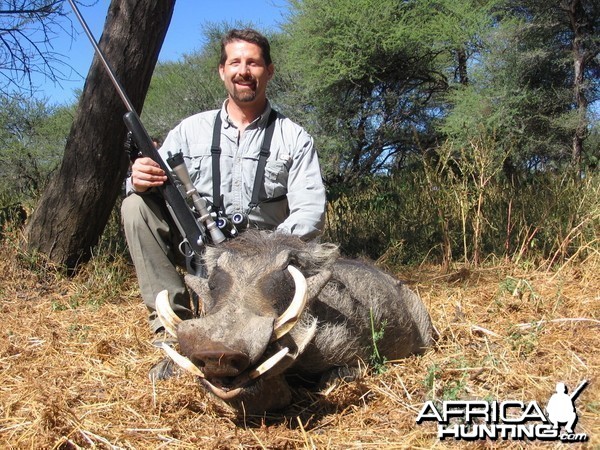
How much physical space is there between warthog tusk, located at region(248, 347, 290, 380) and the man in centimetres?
113

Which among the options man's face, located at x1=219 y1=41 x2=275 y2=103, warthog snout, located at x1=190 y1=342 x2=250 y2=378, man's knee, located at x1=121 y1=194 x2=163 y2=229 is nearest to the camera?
warthog snout, located at x1=190 y1=342 x2=250 y2=378

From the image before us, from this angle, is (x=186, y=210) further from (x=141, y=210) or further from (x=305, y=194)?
(x=305, y=194)

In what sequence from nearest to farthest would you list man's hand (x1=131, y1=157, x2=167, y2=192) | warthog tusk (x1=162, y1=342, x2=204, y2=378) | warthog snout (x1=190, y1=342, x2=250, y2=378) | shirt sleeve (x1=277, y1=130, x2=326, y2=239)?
warthog snout (x1=190, y1=342, x2=250, y2=378) → warthog tusk (x1=162, y1=342, x2=204, y2=378) → shirt sleeve (x1=277, y1=130, x2=326, y2=239) → man's hand (x1=131, y1=157, x2=167, y2=192)

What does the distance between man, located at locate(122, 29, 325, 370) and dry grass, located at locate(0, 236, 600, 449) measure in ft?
1.38

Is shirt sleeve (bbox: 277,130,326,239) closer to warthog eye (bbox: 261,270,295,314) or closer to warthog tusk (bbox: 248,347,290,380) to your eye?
warthog eye (bbox: 261,270,295,314)

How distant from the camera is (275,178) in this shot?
3.23 meters

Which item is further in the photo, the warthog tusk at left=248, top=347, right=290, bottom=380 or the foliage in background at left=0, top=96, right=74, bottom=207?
the foliage in background at left=0, top=96, right=74, bottom=207

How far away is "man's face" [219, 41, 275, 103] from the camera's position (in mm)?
3295

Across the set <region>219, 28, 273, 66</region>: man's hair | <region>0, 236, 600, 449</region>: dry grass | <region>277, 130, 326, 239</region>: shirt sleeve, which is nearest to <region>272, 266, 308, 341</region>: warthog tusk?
<region>0, 236, 600, 449</region>: dry grass

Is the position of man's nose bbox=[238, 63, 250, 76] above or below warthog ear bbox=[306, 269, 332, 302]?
above

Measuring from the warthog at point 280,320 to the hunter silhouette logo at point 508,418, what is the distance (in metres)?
0.47

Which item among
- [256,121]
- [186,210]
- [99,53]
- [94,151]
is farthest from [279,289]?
[94,151]

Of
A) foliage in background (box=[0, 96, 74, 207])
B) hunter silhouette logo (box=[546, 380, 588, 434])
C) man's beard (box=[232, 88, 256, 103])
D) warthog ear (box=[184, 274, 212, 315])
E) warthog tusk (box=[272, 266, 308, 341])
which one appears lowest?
hunter silhouette logo (box=[546, 380, 588, 434])

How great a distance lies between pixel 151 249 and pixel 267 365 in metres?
1.49
